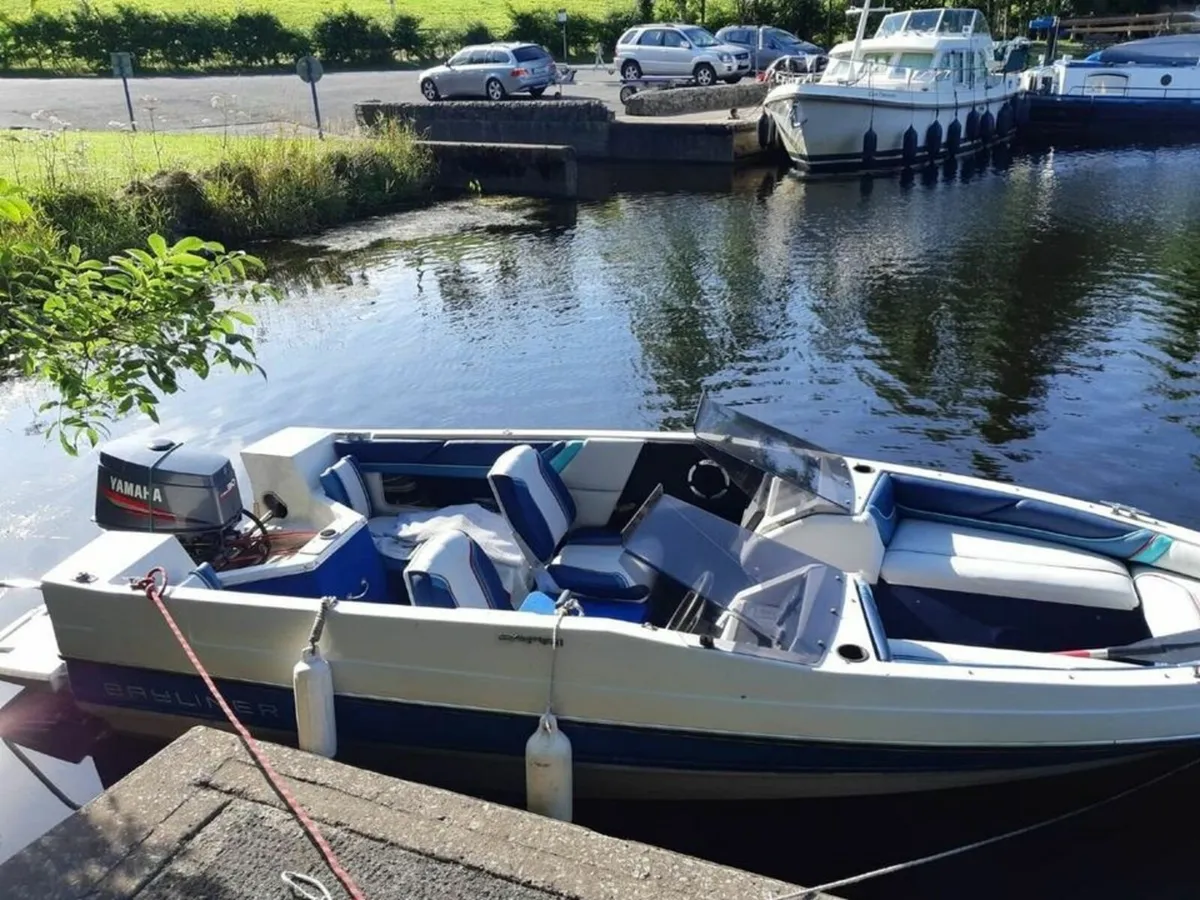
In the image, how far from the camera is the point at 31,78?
3341 centimetres

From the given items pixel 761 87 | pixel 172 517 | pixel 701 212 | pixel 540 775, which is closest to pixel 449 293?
pixel 701 212

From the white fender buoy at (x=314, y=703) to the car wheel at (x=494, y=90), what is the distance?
2475 cm

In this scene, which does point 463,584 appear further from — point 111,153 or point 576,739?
point 111,153

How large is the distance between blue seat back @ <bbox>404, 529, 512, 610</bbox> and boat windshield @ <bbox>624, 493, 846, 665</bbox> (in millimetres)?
773

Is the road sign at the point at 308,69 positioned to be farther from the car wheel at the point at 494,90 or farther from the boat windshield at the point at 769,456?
the boat windshield at the point at 769,456

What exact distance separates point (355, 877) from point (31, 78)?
37.1 m

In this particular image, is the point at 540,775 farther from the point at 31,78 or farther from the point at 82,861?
the point at 31,78

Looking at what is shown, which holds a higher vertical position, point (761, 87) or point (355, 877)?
point (761, 87)

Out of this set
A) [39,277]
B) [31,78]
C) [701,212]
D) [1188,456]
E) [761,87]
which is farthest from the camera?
[31,78]

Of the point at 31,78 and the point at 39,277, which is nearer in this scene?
the point at 39,277

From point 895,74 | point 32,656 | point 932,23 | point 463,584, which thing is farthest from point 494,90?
point 463,584

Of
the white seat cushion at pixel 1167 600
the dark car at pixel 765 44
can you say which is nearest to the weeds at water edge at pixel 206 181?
the white seat cushion at pixel 1167 600

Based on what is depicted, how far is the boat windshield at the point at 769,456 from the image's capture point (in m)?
5.85

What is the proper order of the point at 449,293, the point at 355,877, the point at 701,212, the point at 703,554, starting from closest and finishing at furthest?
1. the point at 355,877
2. the point at 703,554
3. the point at 449,293
4. the point at 701,212
